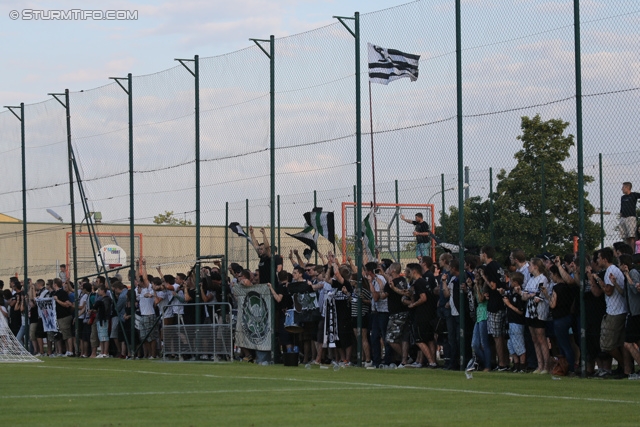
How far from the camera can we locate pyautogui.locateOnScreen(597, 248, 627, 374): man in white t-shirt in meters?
15.8

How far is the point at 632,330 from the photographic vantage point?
51.4 ft

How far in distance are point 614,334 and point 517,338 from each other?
202 cm

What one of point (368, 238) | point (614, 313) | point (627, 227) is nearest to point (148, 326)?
point (368, 238)

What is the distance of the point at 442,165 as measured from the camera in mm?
19969

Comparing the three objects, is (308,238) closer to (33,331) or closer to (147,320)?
(147,320)

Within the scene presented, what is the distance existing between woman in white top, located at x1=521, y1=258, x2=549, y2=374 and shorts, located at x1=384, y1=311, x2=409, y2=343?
2954 mm

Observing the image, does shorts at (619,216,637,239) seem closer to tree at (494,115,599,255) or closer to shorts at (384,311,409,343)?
tree at (494,115,599,255)

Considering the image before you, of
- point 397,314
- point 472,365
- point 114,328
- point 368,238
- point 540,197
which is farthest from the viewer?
point 114,328

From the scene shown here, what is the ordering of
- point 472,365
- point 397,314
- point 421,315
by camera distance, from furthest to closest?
1. point 397,314
2. point 421,315
3. point 472,365

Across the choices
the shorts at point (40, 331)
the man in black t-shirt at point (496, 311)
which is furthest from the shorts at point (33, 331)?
the man in black t-shirt at point (496, 311)

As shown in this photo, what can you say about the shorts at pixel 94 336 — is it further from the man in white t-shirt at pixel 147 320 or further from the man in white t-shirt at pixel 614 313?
the man in white t-shirt at pixel 614 313

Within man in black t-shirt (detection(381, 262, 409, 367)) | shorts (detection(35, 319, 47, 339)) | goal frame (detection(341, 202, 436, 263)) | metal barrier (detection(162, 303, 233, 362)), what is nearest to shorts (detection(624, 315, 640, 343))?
man in black t-shirt (detection(381, 262, 409, 367))

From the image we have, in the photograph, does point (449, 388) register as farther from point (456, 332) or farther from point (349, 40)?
point (349, 40)

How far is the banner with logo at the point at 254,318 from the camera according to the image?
2230 centimetres
